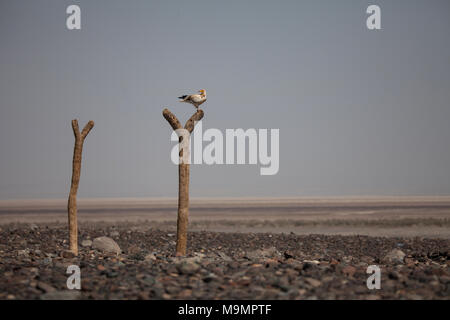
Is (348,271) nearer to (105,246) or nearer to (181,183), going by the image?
(181,183)

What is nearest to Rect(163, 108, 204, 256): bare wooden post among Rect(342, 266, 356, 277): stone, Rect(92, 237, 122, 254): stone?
Rect(92, 237, 122, 254): stone

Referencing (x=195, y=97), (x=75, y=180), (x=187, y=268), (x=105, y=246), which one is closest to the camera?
(x=187, y=268)

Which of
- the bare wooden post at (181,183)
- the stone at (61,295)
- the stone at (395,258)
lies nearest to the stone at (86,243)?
the bare wooden post at (181,183)

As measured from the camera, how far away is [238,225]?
107ft

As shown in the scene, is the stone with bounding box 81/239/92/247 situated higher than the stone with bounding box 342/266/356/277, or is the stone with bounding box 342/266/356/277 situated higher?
the stone with bounding box 342/266/356/277

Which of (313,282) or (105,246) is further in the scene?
(105,246)

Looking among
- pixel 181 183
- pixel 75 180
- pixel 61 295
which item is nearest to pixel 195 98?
pixel 181 183

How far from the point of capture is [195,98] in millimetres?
14641

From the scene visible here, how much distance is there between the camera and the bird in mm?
14641

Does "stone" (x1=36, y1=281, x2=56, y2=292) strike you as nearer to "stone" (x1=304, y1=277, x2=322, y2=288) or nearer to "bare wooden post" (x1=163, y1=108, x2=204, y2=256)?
"stone" (x1=304, y1=277, x2=322, y2=288)

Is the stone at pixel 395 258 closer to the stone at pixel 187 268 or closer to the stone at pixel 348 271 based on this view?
the stone at pixel 348 271
